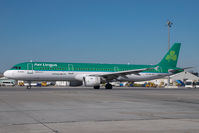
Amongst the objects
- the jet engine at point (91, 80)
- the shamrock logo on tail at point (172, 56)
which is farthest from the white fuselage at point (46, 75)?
the shamrock logo on tail at point (172, 56)

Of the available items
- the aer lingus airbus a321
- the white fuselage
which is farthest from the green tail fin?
the white fuselage

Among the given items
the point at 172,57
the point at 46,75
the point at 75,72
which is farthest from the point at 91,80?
the point at 172,57

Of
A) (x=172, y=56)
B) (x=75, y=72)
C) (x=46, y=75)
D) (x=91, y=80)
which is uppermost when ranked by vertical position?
(x=172, y=56)

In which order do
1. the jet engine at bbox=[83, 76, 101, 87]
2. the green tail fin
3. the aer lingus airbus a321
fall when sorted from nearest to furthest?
the jet engine at bbox=[83, 76, 101, 87]
the aer lingus airbus a321
the green tail fin

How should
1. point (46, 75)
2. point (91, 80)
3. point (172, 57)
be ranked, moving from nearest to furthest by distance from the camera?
point (91, 80) < point (46, 75) < point (172, 57)

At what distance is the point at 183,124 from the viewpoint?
835 cm

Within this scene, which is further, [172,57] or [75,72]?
[172,57]

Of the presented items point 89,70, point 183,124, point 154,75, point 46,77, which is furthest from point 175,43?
point 183,124

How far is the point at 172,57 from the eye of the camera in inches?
1839

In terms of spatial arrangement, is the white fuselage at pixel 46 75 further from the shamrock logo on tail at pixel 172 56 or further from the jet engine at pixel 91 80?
the shamrock logo on tail at pixel 172 56

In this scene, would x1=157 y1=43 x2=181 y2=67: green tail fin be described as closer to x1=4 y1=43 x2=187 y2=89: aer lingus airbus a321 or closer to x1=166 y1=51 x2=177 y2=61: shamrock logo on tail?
x1=166 y1=51 x2=177 y2=61: shamrock logo on tail

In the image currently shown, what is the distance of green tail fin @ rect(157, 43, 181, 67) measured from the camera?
4653 cm

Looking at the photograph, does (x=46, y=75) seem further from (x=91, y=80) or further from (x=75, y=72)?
(x=91, y=80)

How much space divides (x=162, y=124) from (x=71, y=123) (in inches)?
110
